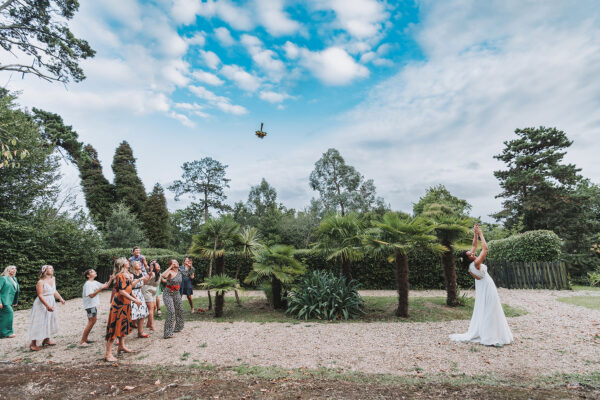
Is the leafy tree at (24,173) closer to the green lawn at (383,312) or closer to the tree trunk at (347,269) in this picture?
the green lawn at (383,312)

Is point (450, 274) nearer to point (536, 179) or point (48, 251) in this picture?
point (48, 251)

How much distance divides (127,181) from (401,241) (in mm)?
34401

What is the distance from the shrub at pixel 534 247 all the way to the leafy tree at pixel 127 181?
1344 inches

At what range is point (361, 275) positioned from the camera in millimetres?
14648

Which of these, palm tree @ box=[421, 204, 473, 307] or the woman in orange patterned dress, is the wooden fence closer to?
palm tree @ box=[421, 204, 473, 307]

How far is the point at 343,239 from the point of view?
8.94 meters

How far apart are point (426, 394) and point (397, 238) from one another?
468 centimetres

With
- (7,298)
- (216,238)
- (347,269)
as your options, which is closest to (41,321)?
(7,298)

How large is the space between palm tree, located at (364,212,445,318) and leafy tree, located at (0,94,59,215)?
16.3 m

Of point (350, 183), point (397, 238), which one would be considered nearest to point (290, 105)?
point (397, 238)

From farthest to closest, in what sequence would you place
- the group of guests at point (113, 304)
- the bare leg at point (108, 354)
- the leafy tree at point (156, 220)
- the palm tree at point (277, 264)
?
the leafy tree at point (156, 220), the palm tree at point (277, 264), the group of guests at point (113, 304), the bare leg at point (108, 354)

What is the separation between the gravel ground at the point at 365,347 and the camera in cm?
484

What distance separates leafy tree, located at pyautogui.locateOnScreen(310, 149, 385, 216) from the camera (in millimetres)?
32594

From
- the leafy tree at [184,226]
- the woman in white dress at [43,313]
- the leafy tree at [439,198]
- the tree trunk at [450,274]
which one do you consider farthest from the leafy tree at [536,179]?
the leafy tree at [184,226]
